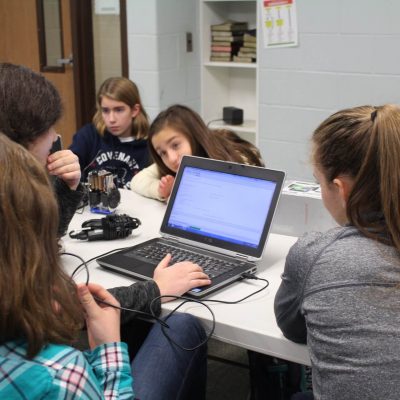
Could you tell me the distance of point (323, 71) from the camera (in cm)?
321

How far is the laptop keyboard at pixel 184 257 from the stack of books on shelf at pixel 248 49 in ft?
6.87

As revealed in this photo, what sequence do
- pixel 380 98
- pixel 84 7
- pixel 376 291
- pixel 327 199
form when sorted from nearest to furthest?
pixel 376 291 < pixel 327 199 < pixel 380 98 < pixel 84 7

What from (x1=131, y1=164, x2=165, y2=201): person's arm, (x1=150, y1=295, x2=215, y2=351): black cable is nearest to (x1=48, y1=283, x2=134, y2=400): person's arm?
(x1=150, y1=295, x2=215, y2=351): black cable

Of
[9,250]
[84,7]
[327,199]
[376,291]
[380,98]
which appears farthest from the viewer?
[84,7]

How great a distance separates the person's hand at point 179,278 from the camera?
4.74 feet

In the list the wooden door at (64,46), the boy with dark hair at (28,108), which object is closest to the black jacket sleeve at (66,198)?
the boy with dark hair at (28,108)

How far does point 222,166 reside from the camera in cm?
171

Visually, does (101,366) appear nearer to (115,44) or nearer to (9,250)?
(9,250)

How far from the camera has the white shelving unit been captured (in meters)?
3.68

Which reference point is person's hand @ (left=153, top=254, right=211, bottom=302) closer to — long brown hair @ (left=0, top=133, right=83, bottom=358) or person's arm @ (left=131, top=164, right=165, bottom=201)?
long brown hair @ (left=0, top=133, right=83, bottom=358)

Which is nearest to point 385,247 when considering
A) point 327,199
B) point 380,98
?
point 327,199

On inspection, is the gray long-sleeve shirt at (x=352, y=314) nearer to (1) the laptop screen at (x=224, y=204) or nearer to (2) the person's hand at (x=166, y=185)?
(1) the laptop screen at (x=224, y=204)

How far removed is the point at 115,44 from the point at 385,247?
3098 millimetres

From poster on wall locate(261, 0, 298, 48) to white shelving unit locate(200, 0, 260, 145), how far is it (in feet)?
0.85
